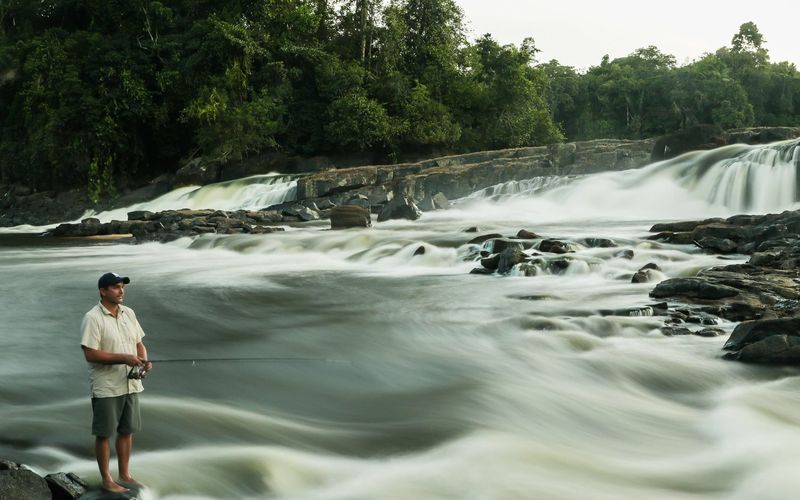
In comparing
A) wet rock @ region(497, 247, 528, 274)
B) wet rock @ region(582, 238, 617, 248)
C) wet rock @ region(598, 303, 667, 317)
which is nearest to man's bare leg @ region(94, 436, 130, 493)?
wet rock @ region(598, 303, 667, 317)

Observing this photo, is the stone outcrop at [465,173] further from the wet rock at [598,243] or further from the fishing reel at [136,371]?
the fishing reel at [136,371]

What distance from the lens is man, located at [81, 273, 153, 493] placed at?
376cm

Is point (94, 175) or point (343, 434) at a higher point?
point (94, 175)

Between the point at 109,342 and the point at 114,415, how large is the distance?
40cm

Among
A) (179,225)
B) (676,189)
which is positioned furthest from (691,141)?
(179,225)

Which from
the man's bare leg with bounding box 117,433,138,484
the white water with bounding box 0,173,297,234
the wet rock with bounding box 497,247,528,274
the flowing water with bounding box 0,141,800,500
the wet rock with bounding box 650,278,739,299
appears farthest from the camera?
the white water with bounding box 0,173,297,234

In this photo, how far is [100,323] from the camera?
3.78m

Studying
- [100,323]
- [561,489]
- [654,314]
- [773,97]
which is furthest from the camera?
[773,97]

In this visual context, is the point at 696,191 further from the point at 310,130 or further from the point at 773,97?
the point at 773,97

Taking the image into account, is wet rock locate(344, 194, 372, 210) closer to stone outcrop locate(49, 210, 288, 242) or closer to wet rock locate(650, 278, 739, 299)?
stone outcrop locate(49, 210, 288, 242)

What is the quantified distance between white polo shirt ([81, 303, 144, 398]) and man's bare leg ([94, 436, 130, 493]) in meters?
0.26

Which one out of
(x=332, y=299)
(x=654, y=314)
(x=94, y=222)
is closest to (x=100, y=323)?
(x=654, y=314)

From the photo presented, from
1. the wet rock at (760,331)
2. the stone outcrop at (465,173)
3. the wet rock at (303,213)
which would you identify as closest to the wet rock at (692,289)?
the wet rock at (760,331)

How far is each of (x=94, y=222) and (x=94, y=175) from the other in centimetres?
1191
